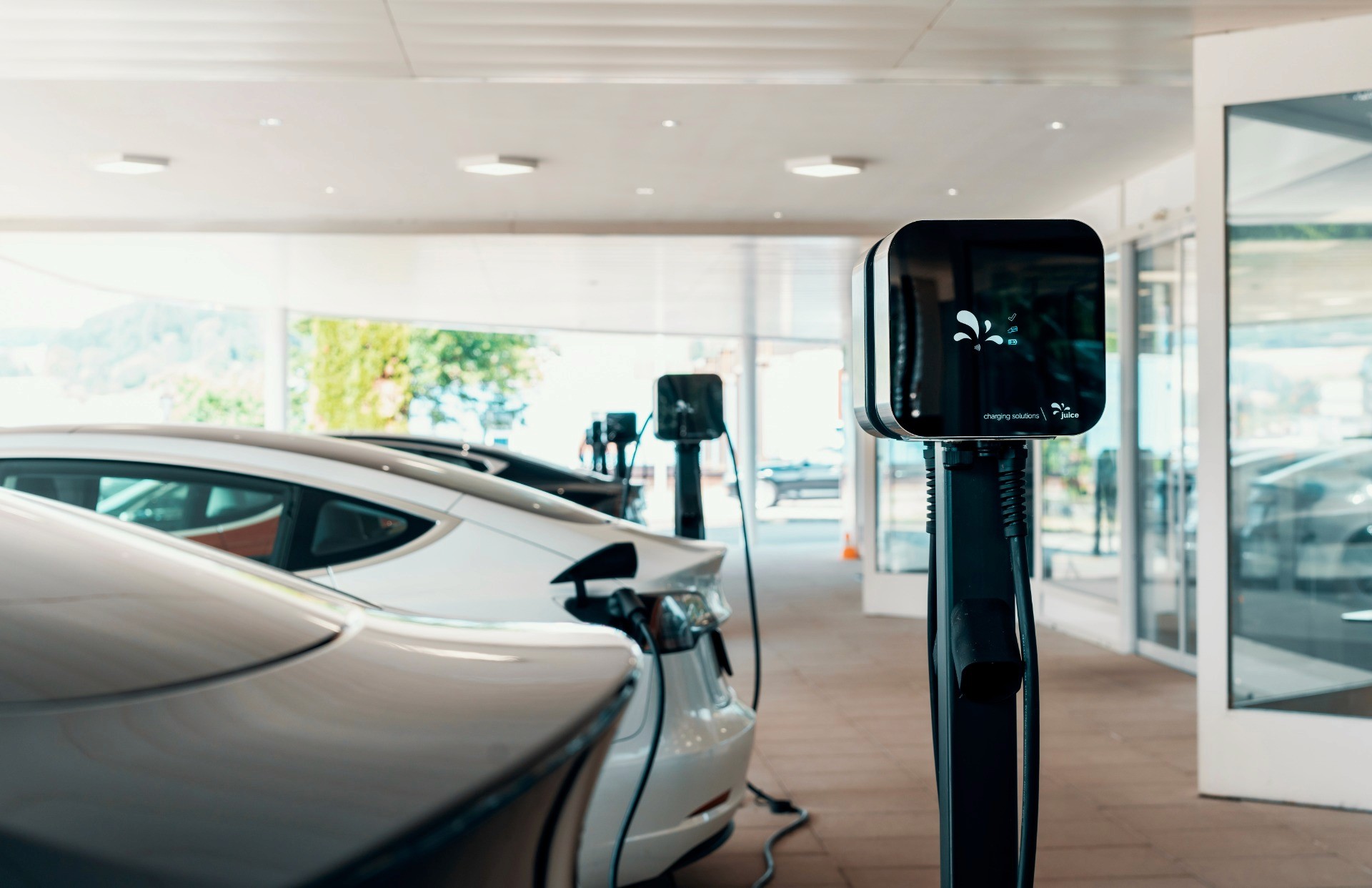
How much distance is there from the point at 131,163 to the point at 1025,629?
6.54m

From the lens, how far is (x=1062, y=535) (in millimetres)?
8141

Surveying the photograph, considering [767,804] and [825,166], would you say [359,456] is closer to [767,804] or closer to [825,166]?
[767,804]

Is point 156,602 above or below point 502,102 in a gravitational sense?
below

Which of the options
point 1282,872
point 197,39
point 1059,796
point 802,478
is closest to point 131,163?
point 197,39

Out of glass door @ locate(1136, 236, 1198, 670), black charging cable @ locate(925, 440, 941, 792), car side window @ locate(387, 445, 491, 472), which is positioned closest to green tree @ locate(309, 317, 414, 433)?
car side window @ locate(387, 445, 491, 472)

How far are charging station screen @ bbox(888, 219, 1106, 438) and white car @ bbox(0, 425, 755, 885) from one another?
4.13ft

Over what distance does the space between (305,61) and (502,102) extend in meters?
1.02

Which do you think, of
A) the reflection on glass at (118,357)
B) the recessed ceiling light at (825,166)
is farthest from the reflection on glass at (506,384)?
the recessed ceiling light at (825,166)

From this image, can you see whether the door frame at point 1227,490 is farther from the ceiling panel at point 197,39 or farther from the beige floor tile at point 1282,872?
the ceiling panel at point 197,39

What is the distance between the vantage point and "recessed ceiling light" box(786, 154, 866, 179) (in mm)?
6680

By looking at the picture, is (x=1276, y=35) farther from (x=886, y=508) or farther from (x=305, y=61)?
(x=886, y=508)

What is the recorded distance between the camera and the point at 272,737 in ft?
2.51

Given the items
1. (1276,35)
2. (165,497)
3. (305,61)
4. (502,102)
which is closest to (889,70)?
(1276,35)

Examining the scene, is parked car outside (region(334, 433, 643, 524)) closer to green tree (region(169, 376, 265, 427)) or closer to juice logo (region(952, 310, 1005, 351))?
juice logo (region(952, 310, 1005, 351))
